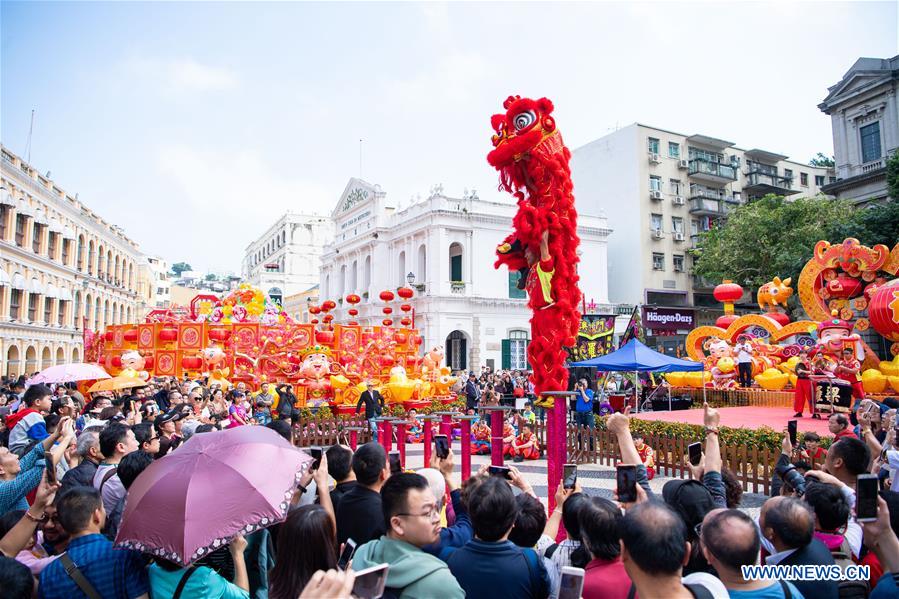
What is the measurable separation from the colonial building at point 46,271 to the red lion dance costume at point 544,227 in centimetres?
2753

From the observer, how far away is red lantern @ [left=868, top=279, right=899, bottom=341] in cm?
1584

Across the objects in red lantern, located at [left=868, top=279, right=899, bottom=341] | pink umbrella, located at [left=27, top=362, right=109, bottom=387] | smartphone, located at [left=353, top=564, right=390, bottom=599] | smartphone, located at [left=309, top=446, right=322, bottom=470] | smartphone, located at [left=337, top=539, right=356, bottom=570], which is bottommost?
smartphone, located at [left=337, top=539, right=356, bottom=570]

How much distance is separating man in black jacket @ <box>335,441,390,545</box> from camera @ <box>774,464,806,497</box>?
2720 millimetres

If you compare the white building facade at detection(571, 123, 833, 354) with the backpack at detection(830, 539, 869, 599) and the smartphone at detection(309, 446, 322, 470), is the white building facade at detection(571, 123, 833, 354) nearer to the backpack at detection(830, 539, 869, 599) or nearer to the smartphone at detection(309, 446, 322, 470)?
the backpack at detection(830, 539, 869, 599)

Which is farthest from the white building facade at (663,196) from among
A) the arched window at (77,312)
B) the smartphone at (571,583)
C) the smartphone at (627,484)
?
the smartphone at (571,583)

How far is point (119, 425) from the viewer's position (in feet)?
16.2

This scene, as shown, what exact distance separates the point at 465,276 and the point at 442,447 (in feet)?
98.6

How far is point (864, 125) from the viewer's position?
32.4 meters

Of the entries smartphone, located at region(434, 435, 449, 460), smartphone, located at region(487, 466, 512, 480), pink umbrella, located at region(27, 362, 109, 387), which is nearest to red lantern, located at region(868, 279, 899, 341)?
smartphone, located at region(434, 435, 449, 460)

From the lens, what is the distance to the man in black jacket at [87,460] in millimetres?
4766

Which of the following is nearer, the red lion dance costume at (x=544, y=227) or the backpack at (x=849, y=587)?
the backpack at (x=849, y=587)

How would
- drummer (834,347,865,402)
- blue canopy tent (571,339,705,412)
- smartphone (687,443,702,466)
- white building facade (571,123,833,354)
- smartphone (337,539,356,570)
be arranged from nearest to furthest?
smartphone (337,539,356,570) → smartphone (687,443,702,466) → blue canopy tent (571,339,705,412) → drummer (834,347,865,402) → white building facade (571,123,833,354)

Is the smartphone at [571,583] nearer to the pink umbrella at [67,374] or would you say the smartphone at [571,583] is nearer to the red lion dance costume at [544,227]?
the red lion dance costume at [544,227]

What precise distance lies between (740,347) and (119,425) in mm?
20946
